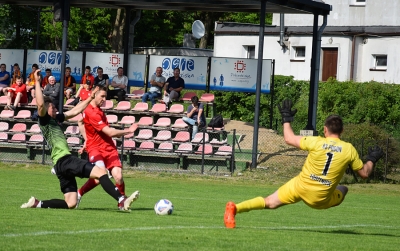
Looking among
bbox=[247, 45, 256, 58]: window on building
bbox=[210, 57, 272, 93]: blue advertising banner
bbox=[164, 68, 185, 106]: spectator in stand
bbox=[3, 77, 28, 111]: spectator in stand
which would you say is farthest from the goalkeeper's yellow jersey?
bbox=[247, 45, 256, 58]: window on building

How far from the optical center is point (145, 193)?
61.3 feet

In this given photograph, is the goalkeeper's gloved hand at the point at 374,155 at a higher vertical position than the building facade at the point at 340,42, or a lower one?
lower

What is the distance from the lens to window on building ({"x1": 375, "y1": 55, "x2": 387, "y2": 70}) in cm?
4200

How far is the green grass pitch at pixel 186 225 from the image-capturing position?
873 centimetres

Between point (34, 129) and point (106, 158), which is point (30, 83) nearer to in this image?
point (34, 129)

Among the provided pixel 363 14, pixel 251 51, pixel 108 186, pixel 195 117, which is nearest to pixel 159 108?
pixel 195 117

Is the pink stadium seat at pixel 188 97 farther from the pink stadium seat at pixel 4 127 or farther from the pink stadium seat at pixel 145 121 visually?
the pink stadium seat at pixel 4 127

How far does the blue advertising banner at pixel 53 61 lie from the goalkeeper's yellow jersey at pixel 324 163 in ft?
71.4

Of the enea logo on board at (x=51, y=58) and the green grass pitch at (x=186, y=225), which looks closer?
the green grass pitch at (x=186, y=225)

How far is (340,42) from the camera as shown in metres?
42.2

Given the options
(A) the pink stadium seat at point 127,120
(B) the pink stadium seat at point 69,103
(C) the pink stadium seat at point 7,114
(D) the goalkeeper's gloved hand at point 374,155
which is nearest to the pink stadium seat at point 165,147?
(A) the pink stadium seat at point 127,120

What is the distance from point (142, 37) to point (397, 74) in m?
27.2

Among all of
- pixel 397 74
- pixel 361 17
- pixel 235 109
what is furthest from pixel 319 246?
pixel 361 17

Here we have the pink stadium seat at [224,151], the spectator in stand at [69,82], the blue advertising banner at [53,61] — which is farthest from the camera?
the blue advertising banner at [53,61]
